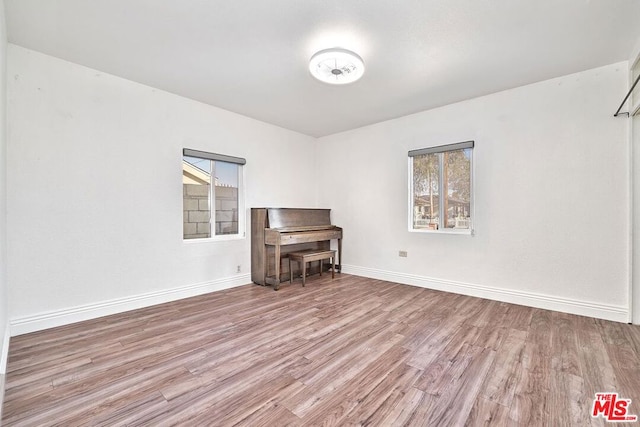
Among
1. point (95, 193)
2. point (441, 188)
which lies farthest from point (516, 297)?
point (95, 193)

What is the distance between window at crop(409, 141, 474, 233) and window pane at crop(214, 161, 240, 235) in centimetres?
277

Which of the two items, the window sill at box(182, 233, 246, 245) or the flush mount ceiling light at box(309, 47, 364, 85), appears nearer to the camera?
the flush mount ceiling light at box(309, 47, 364, 85)

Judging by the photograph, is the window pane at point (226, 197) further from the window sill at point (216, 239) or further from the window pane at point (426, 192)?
the window pane at point (426, 192)

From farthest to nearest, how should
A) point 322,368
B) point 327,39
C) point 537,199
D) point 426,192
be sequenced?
point 426,192
point 537,199
point 327,39
point 322,368

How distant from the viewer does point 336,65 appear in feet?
8.49

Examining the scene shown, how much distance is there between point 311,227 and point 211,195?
1.65 metres

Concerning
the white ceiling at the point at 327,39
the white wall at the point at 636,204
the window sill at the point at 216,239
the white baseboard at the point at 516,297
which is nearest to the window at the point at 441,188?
the white baseboard at the point at 516,297

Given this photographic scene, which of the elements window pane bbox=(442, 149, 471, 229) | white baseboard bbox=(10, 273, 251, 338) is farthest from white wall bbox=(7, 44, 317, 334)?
window pane bbox=(442, 149, 471, 229)

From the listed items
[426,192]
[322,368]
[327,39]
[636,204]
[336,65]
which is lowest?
[322,368]

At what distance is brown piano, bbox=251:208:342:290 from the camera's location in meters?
4.08

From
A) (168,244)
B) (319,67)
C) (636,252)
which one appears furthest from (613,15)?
(168,244)

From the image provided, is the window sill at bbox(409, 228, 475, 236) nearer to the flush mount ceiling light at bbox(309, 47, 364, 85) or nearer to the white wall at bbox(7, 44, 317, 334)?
the flush mount ceiling light at bbox(309, 47, 364, 85)

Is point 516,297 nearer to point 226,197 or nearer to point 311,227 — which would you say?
point 311,227

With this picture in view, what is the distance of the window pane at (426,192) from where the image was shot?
4066 millimetres
